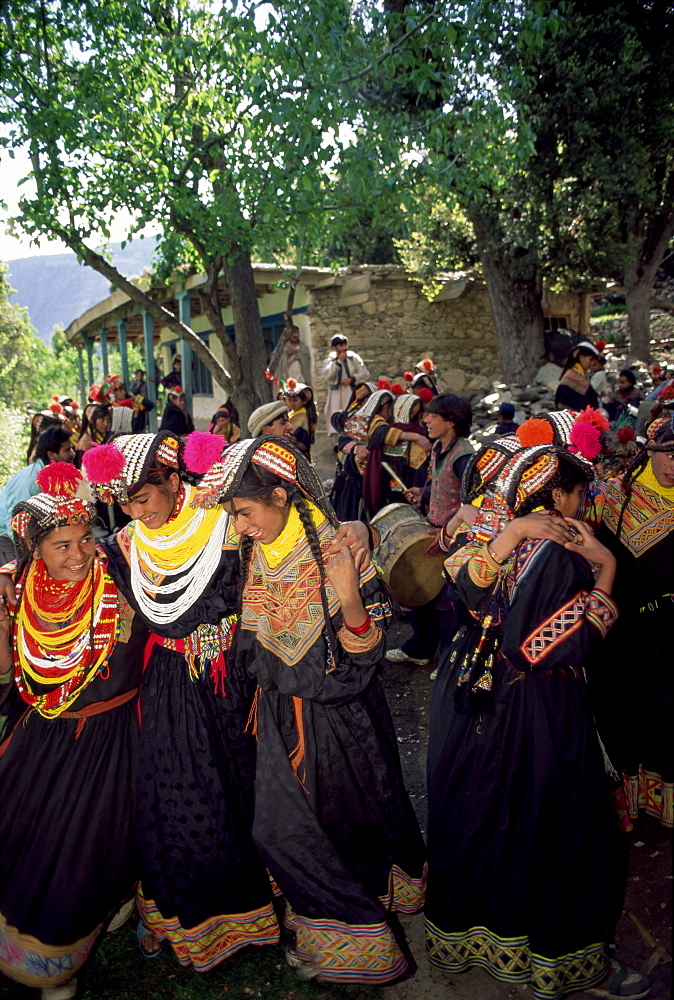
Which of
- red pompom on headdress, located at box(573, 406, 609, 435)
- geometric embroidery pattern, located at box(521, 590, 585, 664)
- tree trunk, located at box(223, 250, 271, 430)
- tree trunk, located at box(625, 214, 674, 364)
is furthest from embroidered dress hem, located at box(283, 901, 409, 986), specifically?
tree trunk, located at box(625, 214, 674, 364)

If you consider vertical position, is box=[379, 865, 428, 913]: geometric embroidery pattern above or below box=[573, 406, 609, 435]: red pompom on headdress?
below

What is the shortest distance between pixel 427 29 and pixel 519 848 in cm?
684

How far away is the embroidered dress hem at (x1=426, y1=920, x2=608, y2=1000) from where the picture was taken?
8.89 feet

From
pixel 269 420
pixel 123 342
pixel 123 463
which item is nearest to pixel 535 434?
pixel 123 463

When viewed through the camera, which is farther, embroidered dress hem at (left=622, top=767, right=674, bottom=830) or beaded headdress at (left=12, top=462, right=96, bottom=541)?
embroidered dress hem at (left=622, top=767, right=674, bottom=830)

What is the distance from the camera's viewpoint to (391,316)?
15281 millimetres

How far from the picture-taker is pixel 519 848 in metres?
2.79

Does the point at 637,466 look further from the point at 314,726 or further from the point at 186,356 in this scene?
the point at 186,356

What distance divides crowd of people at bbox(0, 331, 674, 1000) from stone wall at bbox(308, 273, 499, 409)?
1141 cm

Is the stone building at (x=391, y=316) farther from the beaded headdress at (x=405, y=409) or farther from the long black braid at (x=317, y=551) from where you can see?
the long black braid at (x=317, y=551)

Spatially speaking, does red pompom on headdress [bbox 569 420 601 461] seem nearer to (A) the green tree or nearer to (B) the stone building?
(A) the green tree

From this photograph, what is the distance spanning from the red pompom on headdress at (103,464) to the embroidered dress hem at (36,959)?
1.73m

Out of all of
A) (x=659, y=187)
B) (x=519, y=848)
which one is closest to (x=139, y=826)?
(x=519, y=848)

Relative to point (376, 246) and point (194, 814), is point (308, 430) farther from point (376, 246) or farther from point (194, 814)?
point (376, 246)
